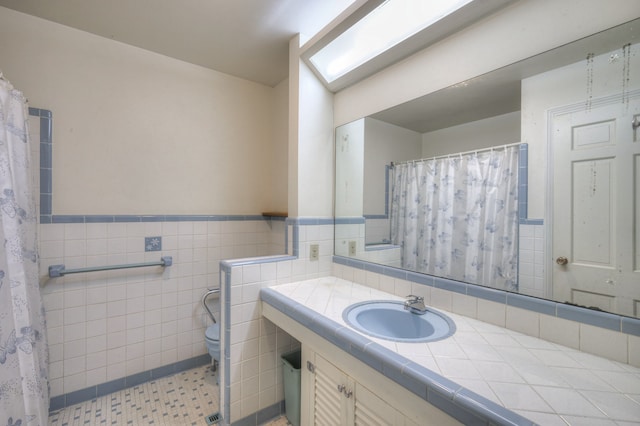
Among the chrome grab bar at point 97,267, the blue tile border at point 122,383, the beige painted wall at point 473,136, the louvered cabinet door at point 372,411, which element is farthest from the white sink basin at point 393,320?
the blue tile border at point 122,383

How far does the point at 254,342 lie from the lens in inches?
60.1

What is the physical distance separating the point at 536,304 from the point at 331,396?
36.0 inches

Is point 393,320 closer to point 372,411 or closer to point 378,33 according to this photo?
point 372,411

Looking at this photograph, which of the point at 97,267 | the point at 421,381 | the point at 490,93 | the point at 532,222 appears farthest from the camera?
the point at 97,267

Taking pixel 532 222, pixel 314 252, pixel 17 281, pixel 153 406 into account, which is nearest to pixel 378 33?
pixel 532 222

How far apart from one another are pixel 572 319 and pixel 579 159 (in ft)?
1.82

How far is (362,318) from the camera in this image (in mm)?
1255

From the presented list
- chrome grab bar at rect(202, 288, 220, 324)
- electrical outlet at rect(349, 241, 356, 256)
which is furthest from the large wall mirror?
chrome grab bar at rect(202, 288, 220, 324)

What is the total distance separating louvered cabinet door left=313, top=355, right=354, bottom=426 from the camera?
107cm

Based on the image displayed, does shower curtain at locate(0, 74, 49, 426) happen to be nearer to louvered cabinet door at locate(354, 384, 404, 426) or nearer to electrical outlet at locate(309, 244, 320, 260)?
electrical outlet at locate(309, 244, 320, 260)

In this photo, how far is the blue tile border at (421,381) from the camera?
611 mm

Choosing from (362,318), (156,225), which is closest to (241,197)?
(156,225)

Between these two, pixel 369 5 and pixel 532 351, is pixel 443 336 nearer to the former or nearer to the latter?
pixel 532 351

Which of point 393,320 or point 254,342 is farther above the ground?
point 393,320
